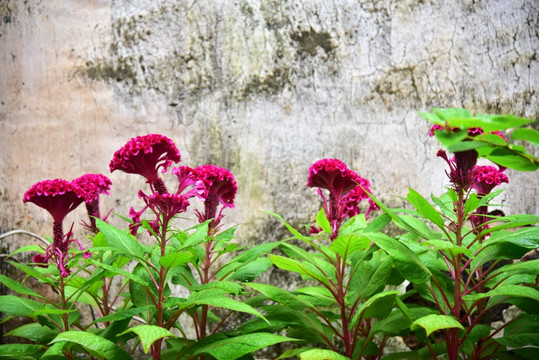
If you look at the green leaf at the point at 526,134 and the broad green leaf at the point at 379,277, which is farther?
the broad green leaf at the point at 379,277

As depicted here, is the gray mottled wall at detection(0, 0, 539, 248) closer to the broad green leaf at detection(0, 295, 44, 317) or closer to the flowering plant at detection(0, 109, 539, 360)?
the flowering plant at detection(0, 109, 539, 360)

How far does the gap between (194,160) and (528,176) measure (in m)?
1.67

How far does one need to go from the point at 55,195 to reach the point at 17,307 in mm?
374

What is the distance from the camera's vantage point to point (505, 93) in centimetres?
259

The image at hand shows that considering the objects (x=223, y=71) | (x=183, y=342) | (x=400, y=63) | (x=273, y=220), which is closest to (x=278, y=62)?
(x=223, y=71)

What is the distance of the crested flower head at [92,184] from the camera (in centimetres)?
192

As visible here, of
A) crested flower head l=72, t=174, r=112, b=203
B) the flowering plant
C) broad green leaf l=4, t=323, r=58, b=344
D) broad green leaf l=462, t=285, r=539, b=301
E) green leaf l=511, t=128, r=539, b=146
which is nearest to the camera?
green leaf l=511, t=128, r=539, b=146

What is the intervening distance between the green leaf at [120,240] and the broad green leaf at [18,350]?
1.50 ft

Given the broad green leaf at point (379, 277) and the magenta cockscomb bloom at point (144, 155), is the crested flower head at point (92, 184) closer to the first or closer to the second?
the magenta cockscomb bloom at point (144, 155)

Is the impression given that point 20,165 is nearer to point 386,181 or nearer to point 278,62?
point 278,62

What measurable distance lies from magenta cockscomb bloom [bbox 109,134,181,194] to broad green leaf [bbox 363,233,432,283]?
683 millimetres

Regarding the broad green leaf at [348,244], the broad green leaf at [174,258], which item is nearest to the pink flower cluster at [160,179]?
the broad green leaf at [174,258]

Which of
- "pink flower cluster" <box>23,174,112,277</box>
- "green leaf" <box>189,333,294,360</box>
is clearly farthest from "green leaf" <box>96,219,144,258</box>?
"green leaf" <box>189,333,294,360</box>

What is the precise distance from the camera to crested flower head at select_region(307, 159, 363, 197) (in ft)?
5.95
